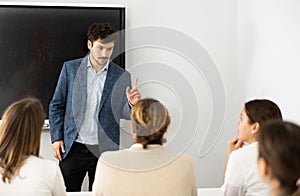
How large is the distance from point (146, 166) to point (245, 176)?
1.48ft

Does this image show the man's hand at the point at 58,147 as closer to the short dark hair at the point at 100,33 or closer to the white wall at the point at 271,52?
the short dark hair at the point at 100,33

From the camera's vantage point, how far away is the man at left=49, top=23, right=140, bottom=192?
3328 millimetres

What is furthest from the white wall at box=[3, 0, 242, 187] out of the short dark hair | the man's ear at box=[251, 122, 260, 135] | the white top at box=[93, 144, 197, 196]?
the white top at box=[93, 144, 197, 196]

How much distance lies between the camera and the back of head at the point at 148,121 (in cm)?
204

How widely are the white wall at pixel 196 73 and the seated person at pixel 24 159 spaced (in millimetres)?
2069

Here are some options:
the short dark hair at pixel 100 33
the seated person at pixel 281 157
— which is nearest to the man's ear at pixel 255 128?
the seated person at pixel 281 157

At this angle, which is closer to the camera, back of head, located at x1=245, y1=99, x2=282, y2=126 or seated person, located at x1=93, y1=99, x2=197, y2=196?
seated person, located at x1=93, y1=99, x2=197, y2=196

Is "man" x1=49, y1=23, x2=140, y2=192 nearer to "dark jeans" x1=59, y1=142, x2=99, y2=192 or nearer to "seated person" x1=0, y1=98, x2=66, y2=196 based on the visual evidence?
"dark jeans" x1=59, y1=142, x2=99, y2=192

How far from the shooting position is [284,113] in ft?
10.7

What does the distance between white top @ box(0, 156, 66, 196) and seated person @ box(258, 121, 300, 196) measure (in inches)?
37.7

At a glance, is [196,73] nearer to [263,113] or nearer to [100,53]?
[100,53]

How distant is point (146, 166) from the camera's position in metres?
2.02

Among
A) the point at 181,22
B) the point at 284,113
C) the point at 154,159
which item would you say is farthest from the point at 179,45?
the point at 154,159

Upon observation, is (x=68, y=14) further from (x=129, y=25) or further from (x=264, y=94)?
(x=264, y=94)
